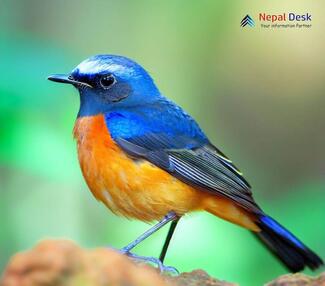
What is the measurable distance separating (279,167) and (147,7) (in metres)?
1.95

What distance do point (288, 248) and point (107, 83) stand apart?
1473mm

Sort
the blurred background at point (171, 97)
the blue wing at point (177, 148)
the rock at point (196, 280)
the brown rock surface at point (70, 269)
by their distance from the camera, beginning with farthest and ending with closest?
the blurred background at point (171, 97) → the blue wing at point (177, 148) → the rock at point (196, 280) → the brown rock surface at point (70, 269)

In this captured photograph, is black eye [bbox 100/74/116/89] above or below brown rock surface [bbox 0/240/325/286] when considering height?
above

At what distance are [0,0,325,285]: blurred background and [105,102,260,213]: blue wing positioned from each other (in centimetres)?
132

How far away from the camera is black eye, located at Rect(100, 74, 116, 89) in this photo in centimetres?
448

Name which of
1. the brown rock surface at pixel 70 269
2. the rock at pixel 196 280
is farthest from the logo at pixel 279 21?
the brown rock surface at pixel 70 269

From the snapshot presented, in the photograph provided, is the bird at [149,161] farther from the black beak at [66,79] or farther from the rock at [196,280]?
the rock at [196,280]

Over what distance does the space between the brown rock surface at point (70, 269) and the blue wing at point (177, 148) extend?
6.37ft

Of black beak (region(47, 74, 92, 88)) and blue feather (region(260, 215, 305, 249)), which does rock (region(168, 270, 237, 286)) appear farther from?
→ black beak (region(47, 74, 92, 88))

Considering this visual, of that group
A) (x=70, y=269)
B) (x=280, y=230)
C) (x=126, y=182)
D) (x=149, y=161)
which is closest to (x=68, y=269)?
(x=70, y=269)

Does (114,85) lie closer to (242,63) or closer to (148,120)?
(148,120)

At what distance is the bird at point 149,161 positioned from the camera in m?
4.19

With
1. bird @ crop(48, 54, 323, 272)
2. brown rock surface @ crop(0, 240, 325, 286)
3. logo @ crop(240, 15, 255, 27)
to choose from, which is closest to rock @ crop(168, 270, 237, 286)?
brown rock surface @ crop(0, 240, 325, 286)

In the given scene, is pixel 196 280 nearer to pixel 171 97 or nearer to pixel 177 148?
pixel 177 148
